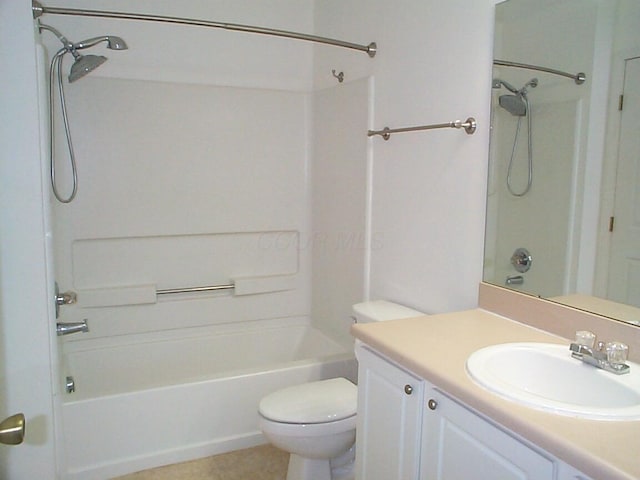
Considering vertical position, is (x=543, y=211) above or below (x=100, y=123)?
below

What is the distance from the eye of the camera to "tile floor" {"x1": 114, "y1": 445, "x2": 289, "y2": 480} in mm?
2285

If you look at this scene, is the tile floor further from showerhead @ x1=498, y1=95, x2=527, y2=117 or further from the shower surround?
Result: showerhead @ x1=498, y1=95, x2=527, y2=117

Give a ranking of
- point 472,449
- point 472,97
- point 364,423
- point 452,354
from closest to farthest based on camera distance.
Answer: point 472,449 < point 452,354 < point 364,423 < point 472,97

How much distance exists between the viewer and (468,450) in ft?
3.85

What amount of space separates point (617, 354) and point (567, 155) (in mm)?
648

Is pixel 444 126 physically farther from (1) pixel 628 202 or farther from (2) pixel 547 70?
(1) pixel 628 202

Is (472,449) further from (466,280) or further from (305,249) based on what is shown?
(305,249)

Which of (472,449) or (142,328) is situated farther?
(142,328)

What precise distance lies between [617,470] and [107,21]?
297cm

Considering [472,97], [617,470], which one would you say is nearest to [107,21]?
[472,97]

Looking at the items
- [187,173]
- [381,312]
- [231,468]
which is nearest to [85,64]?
[187,173]

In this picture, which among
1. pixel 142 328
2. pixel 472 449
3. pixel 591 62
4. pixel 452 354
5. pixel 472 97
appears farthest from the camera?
pixel 142 328

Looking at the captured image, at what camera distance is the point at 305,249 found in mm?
3377

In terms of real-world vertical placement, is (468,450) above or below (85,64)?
below
